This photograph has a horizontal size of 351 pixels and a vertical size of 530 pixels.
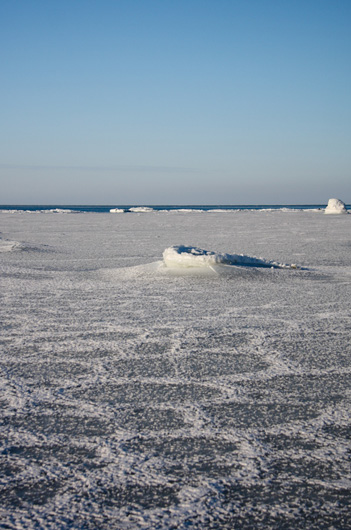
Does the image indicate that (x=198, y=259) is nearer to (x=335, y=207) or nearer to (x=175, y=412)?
(x=175, y=412)

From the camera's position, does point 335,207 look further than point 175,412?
Yes

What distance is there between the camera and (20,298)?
13.0ft

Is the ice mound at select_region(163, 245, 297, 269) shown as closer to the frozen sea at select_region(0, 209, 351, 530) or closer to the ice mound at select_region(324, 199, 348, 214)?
the frozen sea at select_region(0, 209, 351, 530)

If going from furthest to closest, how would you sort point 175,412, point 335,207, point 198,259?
point 335,207 → point 198,259 → point 175,412

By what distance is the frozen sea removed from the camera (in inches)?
46.8

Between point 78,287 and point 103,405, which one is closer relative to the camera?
point 103,405

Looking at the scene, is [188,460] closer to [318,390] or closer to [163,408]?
[163,408]

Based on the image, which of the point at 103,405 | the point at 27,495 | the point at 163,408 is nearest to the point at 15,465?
the point at 27,495

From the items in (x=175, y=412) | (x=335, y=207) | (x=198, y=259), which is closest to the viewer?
(x=175, y=412)

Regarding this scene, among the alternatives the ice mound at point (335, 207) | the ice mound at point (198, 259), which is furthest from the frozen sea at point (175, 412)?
the ice mound at point (335, 207)

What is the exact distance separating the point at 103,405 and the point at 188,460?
527mm

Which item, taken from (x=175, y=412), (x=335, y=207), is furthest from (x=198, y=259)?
(x=335, y=207)

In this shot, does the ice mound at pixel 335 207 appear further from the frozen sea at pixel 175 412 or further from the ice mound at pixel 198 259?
the frozen sea at pixel 175 412

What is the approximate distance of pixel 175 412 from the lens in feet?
5.75
